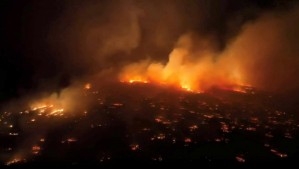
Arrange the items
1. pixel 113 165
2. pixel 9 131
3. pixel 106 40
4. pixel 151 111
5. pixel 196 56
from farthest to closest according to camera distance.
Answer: pixel 106 40 < pixel 196 56 < pixel 151 111 < pixel 9 131 < pixel 113 165

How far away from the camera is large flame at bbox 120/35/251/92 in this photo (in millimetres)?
40219

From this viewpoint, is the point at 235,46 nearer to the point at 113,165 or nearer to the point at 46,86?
the point at 46,86

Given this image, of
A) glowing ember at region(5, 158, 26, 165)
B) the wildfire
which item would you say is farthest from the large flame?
glowing ember at region(5, 158, 26, 165)

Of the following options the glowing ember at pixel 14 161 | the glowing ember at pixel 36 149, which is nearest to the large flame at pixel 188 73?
the glowing ember at pixel 36 149

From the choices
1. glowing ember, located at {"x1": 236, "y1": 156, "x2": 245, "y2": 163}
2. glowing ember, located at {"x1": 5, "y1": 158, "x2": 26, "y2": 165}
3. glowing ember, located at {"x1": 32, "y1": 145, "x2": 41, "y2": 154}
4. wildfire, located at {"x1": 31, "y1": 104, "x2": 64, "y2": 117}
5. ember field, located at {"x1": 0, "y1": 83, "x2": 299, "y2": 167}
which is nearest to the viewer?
glowing ember, located at {"x1": 5, "y1": 158, "x2": 26, "y2": 165}

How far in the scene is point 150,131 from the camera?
2472cm

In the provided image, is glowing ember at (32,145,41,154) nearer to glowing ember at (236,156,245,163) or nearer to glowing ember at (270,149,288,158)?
glowing ember at (236,156,245,163)

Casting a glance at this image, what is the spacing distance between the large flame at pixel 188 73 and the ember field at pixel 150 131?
424cm

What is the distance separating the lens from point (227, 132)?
2620cm

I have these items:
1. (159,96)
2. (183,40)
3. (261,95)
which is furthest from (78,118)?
(183,40)

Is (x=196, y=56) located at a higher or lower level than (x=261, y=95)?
higher

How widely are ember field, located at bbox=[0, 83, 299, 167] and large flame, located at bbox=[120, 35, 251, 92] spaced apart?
13.9 ft

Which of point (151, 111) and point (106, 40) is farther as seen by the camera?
point (106, 40)

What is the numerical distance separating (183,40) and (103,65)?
47.9 ft
